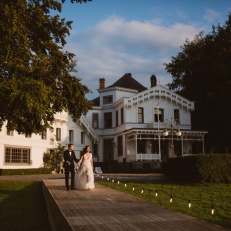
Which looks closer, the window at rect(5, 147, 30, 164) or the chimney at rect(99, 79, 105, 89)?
the window at rect(5, 147, 30, 164)

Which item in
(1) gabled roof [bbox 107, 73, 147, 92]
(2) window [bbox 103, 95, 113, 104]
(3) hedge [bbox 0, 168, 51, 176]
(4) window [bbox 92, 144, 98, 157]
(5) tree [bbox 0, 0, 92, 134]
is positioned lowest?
(3) hedge [bbox 0, 168, 51, 176]

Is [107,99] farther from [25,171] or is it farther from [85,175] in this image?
[85,175]

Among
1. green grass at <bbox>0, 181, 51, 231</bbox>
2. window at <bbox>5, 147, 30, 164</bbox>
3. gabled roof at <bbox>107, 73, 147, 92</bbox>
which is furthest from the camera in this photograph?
gabled roof at <bbox>107, 73, 147, 92</bbox>

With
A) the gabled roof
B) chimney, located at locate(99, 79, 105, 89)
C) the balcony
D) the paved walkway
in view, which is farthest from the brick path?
chimney, located at locate(99, 79, 105, 89)

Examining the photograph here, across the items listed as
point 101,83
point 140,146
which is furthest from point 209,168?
point 101,83

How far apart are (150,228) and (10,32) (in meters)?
12.1

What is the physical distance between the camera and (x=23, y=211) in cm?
1249

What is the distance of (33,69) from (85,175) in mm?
5940

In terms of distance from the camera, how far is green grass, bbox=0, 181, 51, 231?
1017 cm

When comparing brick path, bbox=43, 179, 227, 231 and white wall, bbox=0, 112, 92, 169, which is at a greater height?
white wall, bbox=0, 112, 92, 169

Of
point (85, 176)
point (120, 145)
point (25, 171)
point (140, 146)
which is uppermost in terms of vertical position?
point (120, 145)

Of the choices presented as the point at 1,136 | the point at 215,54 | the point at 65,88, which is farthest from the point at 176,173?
the point at 215,54

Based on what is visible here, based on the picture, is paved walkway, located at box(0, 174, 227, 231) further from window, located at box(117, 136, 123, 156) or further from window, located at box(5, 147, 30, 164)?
window, located at box(117, 136, 123, 156)

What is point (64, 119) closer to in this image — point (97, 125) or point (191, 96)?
point (97, 125)
